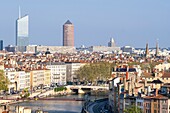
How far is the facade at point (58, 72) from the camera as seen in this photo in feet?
250

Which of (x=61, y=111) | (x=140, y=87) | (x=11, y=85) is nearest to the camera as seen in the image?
(x=140, y=87)

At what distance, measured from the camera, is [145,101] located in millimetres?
28719

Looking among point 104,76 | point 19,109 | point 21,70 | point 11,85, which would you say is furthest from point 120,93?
point 104,76

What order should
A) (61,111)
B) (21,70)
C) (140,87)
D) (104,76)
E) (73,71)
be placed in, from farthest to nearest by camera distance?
(73,71)
(104,76)
(21,70)
(61,111)
(140,87)

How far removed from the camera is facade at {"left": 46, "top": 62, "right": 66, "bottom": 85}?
76.2 meters

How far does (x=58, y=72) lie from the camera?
255 ft

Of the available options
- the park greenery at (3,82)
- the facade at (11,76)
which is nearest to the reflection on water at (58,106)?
the park greenery at (3,82)

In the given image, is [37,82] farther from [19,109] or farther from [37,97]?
[19,109]

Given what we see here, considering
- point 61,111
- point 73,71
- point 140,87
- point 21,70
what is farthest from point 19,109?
point 73,71

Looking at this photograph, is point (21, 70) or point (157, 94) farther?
point (21, 70)

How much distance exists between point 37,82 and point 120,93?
3535 cm

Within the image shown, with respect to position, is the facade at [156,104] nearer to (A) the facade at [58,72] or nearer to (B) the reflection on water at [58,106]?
(B) the reflection on water at [58,106]

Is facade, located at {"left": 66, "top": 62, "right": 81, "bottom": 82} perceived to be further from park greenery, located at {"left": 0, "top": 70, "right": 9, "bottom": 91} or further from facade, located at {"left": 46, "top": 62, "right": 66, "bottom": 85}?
park greenery, located at {"left": 0, "top": 70, "right": 9, "bottom": 91}

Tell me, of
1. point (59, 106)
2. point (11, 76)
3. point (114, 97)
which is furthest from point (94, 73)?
point (114, 97)
